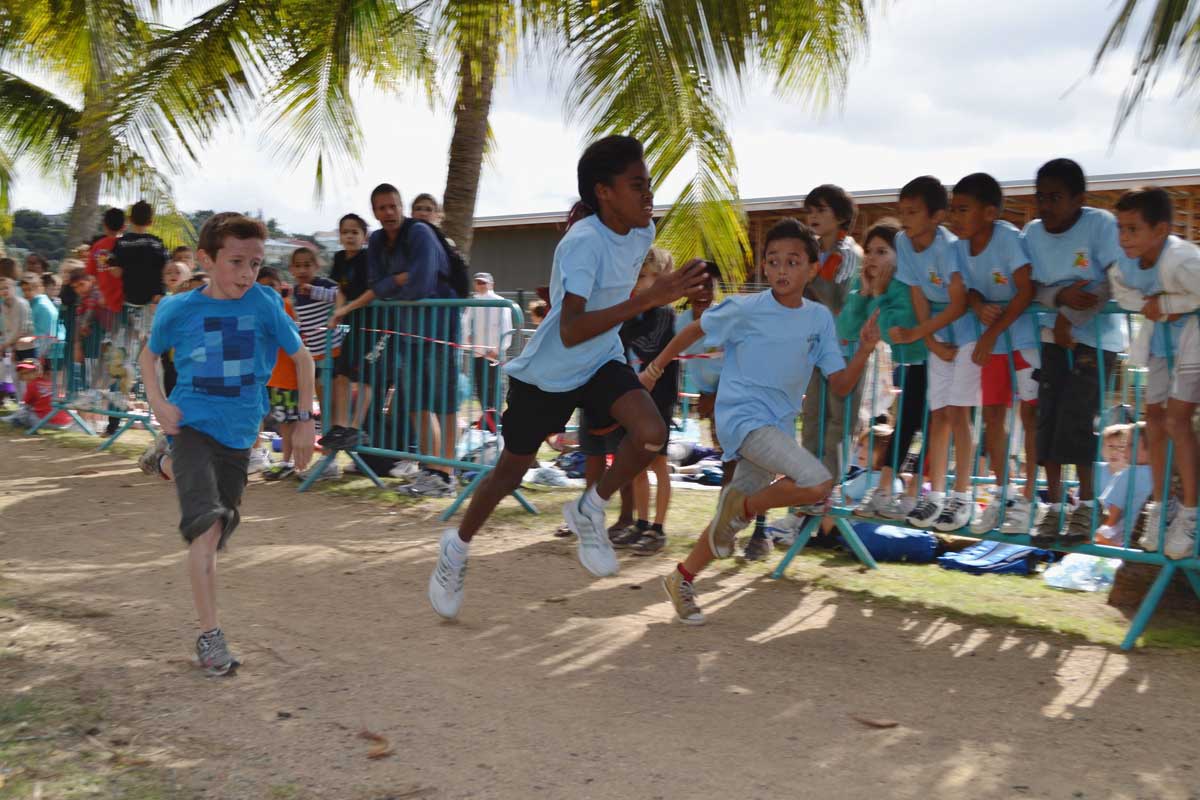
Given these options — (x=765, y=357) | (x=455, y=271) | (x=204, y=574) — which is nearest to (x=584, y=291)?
(x=765, y=357)

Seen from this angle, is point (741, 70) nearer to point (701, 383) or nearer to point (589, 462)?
point (701, 383)

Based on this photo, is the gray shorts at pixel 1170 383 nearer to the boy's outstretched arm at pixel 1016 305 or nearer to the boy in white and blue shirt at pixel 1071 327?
the boy in white and blue shirt at pixel 1071 327

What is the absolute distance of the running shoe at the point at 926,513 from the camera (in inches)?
225

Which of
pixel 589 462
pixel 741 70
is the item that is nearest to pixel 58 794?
pixel 589 462

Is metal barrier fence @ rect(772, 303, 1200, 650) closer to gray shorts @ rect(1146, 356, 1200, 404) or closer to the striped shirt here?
gray shorts @ rect(1146, 356, 1200, 404)

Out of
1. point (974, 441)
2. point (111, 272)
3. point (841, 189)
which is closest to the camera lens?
point (974, 441)

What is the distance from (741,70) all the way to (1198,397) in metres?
4.91

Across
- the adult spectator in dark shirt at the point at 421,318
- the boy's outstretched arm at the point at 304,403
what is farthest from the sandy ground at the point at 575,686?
the adult spectator in dark shirt at the point at 421,318

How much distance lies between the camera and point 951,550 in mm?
7176

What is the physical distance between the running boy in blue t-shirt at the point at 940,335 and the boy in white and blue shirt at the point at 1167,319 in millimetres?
775

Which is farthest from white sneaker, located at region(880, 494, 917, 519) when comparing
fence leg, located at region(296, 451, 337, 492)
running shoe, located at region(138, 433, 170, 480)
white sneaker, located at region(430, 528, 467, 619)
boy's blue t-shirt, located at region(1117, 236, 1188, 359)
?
running shoe, located at region(138, 433, 170, 480)

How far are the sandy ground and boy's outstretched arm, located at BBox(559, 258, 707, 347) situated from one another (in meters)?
1.36

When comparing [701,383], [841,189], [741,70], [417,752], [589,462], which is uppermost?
[741,70]

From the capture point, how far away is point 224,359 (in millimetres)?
4465
